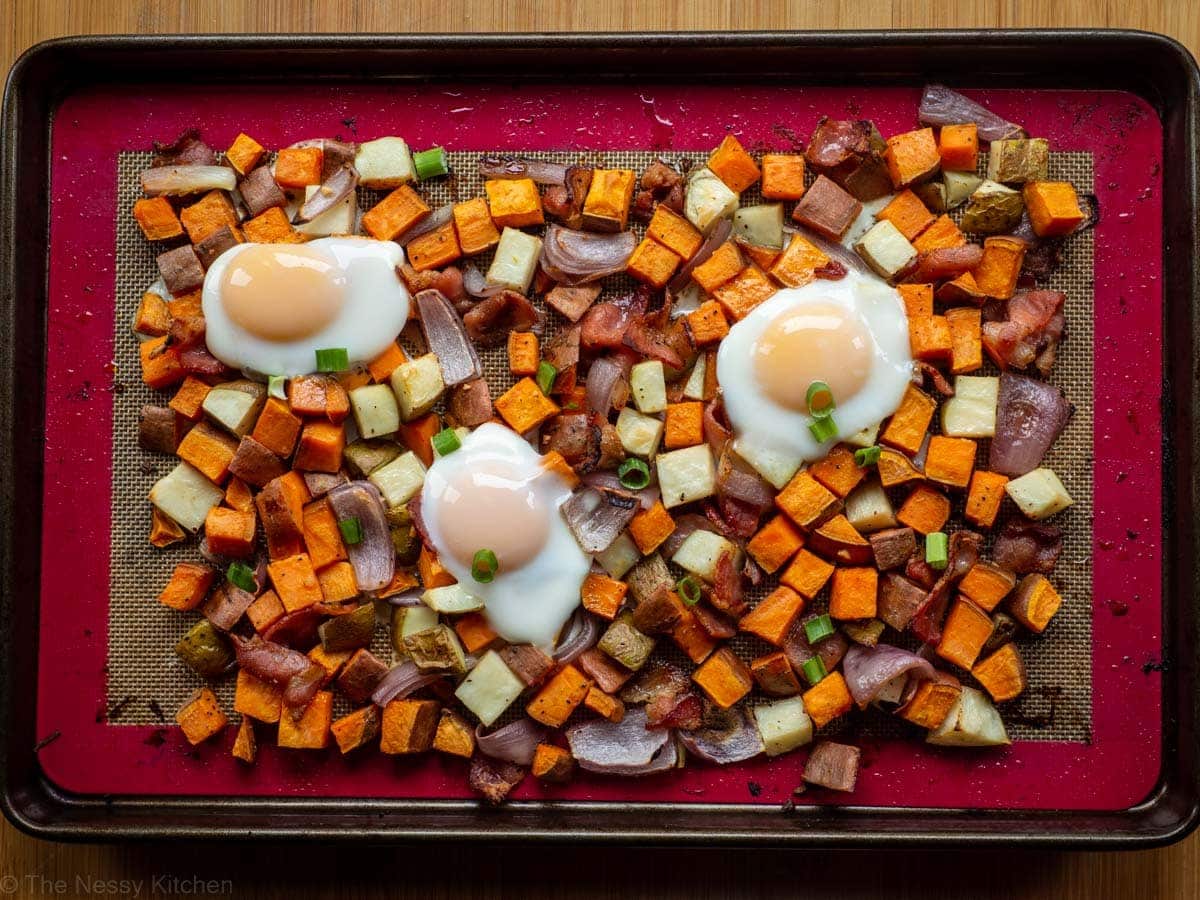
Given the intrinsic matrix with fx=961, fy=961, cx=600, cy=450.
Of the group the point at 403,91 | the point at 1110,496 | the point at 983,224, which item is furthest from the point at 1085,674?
the point at 403,91

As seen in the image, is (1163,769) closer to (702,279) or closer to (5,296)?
(702,279)

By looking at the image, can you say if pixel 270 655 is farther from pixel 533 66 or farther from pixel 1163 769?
pixel 1163 769

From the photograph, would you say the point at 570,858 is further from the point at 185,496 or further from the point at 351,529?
the point at 185,496

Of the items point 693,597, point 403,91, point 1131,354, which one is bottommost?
point 693,597

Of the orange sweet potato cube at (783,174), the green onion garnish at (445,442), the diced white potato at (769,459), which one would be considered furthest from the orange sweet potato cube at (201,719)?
the orange sweet potato cube at (783,174)

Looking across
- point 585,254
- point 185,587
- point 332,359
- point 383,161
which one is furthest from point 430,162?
point 185,587

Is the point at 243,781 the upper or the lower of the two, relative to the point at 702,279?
lower

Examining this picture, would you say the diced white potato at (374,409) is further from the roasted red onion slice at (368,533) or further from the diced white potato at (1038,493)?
the diced white potato at (1038,493)
